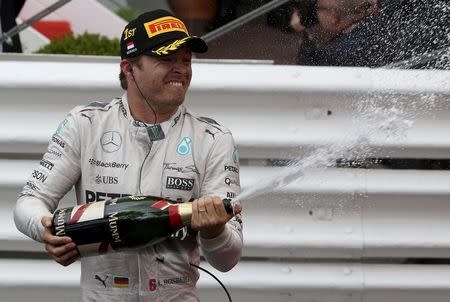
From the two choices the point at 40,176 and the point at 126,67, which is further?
the point at 126,67

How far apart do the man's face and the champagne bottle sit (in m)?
0.39

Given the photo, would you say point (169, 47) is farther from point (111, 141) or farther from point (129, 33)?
point (111, 141)

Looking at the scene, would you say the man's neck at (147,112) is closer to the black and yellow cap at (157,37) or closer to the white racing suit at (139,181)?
the white racing suit at (139,181)

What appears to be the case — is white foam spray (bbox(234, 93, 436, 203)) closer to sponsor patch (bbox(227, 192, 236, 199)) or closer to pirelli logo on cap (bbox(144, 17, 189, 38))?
sponsor patch (bbox(227, 192, 236, 199))

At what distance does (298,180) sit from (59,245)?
5.74 ft

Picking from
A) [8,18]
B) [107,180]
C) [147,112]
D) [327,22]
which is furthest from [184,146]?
[8,18]

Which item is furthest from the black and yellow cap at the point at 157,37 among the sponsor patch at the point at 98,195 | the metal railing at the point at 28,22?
the metal railing at the point at 28,22

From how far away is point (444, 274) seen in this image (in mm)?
5332

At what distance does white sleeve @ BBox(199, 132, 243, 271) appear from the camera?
12.3 feet

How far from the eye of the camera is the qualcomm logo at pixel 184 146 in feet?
12.7

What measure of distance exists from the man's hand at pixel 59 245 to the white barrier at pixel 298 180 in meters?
1.50

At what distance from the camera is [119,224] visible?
3.63 m

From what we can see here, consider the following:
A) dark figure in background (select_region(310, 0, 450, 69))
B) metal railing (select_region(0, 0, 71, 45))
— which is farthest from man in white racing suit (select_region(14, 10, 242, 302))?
metal railing (select_region(0, 0, 71, 45))

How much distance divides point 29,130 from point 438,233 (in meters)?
1.98
